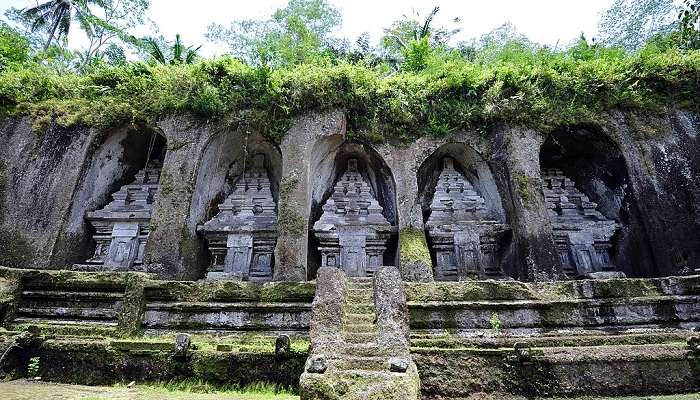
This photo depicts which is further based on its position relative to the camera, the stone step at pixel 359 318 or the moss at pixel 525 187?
the moss at pixel 525 187

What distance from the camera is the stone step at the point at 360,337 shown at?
4418 mm

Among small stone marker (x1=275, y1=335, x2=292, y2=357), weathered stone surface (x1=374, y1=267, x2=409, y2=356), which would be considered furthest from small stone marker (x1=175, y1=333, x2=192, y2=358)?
weathered stone surface (x1=374, y1=267, x2=409, y2=356)

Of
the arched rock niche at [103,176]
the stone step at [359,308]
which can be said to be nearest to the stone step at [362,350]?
the stone step at [359,308]

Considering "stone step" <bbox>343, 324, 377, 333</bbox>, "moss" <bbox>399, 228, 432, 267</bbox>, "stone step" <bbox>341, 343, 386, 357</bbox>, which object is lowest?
"stone step" <bbox>341, 343, 386, 357</bbox>

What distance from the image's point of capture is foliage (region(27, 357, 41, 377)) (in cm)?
505

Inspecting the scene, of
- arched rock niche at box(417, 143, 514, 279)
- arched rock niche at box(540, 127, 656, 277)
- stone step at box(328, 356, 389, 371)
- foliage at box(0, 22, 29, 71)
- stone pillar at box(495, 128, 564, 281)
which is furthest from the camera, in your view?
foliage at box(0, 22, 29, 71)

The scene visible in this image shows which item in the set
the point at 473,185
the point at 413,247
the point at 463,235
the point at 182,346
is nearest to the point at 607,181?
the point at 473,185

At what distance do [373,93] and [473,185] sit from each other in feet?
11.0

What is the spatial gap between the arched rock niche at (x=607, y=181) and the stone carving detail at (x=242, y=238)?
7.02m

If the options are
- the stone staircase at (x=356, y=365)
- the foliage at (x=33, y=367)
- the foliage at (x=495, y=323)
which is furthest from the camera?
the foliage at (x=495, y=323)

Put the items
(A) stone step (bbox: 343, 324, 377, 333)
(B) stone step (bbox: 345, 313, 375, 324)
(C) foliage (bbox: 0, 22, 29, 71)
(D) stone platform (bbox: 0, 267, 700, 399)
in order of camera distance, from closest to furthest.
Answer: (D) stone platform (bbox: 0, 267, 700, 399), (A) stone step (bbox: 343, 324, 377, 333), (B) stone step (bbox: 345, 313, 375, 324), (C) foliage (bbox: 0, 22, 29, 71)

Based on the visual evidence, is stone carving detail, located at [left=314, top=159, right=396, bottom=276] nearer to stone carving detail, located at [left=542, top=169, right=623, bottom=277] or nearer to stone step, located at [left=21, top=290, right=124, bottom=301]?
stone carving detail, located at [left=542, top=169, right=623, bottom=277]

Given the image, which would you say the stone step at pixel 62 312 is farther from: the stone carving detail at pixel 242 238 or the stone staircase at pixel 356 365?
the stone staircase at pixel 356 365

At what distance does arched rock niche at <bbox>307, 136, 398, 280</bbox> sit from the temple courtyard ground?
5314 mm
